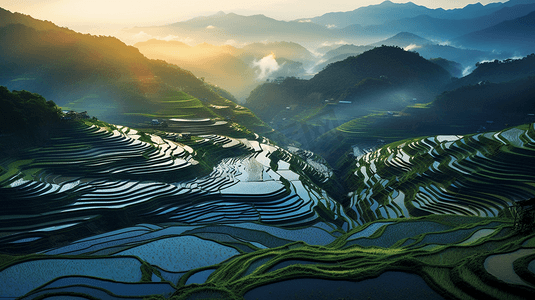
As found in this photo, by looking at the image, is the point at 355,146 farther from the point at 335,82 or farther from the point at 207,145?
the point at 335,82

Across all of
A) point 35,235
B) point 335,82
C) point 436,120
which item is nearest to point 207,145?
point 35,235

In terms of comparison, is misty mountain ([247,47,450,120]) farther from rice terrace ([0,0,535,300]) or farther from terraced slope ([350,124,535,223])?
terraced slope ([350,124,535,223])

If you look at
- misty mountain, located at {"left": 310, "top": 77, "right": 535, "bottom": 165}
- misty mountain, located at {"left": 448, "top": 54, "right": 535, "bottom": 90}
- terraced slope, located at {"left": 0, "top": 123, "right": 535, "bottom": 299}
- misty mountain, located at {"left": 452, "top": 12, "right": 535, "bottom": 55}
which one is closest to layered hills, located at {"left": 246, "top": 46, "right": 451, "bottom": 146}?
misty mountain, located at {"left": 448, "top": 54, "right": 535, "bottom": 90}

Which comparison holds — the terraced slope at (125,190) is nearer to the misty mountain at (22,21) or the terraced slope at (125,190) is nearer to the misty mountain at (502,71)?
the misty mountain at (22,21)

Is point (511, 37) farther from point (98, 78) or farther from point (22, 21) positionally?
point (22, 21)

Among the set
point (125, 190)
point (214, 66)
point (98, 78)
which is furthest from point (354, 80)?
point (214, 66)
